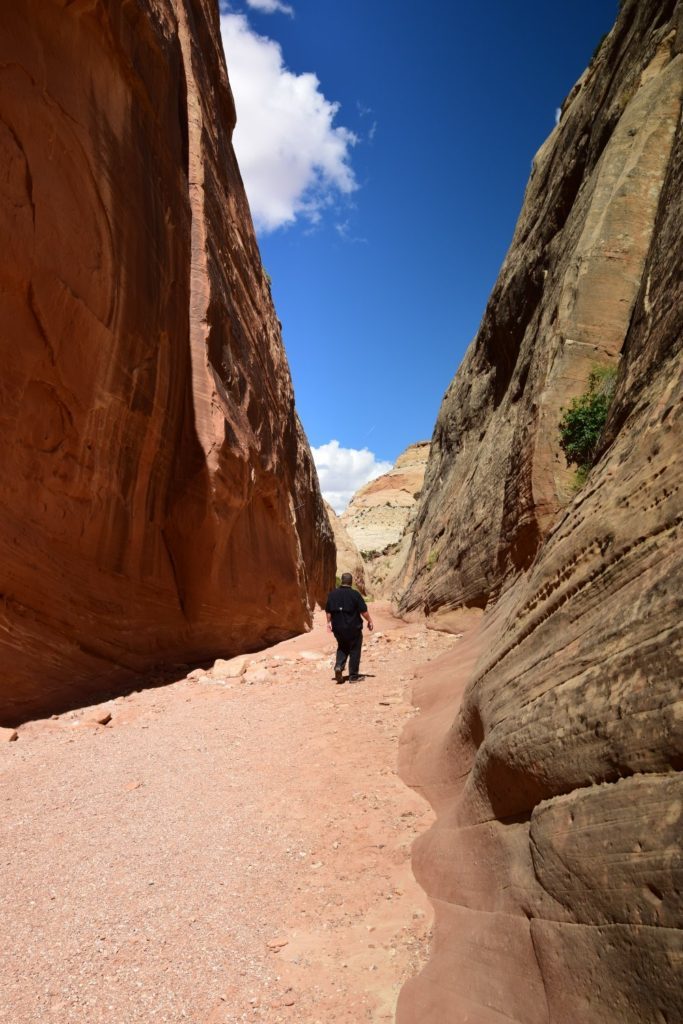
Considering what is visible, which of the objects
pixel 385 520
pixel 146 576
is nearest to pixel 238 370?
pixel 146 576

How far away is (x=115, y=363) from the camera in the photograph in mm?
9672

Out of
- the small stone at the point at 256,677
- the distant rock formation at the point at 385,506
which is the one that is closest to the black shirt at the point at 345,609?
the small stone at the point at 256,677

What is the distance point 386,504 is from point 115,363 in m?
56.2

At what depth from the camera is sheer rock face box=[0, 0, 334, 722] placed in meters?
8.05

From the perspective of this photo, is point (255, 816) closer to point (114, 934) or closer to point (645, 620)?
point (114, 934)

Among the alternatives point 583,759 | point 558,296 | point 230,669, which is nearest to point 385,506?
point 558,296

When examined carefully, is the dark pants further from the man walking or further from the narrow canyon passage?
the narrow canyon passage

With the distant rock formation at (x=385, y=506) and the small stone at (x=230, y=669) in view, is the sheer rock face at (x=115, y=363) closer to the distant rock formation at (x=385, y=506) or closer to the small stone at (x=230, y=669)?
the small stone at (x=230, y=669)

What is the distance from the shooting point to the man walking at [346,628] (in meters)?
9.34

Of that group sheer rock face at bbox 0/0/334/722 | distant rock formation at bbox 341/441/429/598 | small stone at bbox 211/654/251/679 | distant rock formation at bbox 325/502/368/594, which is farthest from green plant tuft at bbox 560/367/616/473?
distant rock formation at bbox 341/441/429/598

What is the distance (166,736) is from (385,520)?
56.8 m

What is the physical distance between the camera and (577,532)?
4.47m

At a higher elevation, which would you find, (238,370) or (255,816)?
(238,370)

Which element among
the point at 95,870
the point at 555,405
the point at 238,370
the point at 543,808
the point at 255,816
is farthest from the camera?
the point at 238,370
